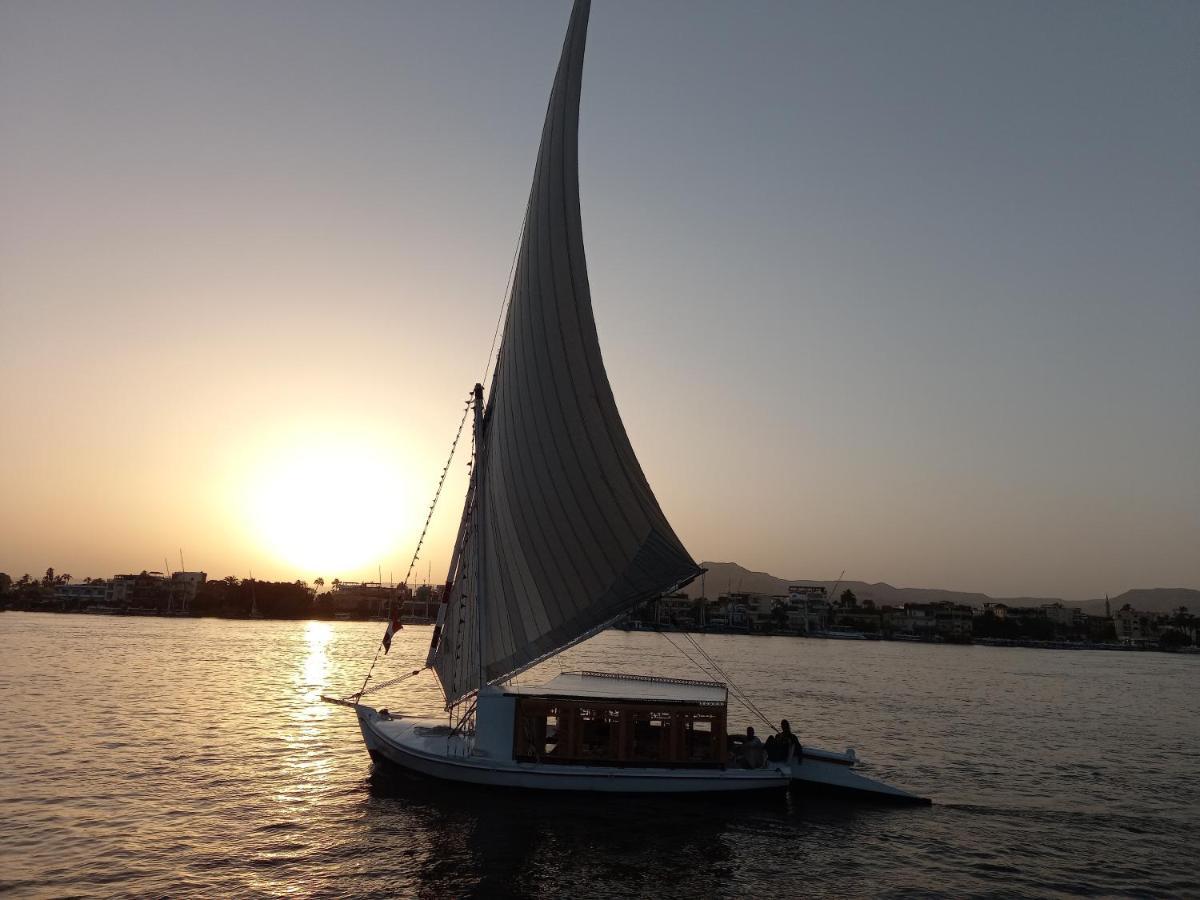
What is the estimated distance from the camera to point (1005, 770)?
3155 cm

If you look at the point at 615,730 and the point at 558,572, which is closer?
the point at 558,572

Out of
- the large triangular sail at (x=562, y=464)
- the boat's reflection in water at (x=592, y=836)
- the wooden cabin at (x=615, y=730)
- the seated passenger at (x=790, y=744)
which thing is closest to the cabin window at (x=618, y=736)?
the wooden cabin at (x=615, y=730)

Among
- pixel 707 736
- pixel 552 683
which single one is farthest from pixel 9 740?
pixel 707 736

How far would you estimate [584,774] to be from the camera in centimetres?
2088

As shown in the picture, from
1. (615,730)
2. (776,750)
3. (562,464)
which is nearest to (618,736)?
(615,730)

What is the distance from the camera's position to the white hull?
20.9 m

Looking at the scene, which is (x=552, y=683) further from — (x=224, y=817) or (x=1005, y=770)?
(x=1005, y=770)

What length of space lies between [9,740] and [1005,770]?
39.2m

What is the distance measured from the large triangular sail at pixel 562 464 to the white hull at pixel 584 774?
2302mm

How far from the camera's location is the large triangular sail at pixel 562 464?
17953 mm

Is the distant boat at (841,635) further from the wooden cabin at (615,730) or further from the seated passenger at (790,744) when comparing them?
the wooden cabin at (615,730)

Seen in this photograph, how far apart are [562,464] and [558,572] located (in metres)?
2.68

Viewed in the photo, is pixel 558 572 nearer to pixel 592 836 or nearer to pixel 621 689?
pixel 592 836

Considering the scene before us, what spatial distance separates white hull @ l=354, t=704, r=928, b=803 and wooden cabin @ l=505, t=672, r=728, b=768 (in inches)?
12.3
